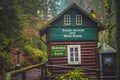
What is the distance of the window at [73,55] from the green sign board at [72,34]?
27.5 inches

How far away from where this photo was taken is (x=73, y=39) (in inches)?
845

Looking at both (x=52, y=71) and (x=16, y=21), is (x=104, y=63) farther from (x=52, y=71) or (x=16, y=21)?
(x=16, y=21)

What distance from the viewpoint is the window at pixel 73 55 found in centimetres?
2128

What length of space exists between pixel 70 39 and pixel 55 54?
1819mm

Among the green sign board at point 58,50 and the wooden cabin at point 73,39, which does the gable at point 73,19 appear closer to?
the wooden cabin at point 73,39

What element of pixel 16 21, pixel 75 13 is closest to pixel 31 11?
pixel 75 13

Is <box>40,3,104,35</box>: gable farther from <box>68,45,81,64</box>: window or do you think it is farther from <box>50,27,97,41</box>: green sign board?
<box>68,45,81,64</box>: window

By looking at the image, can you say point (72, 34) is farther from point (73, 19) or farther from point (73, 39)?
point (73, 19)

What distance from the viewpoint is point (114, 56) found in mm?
20281

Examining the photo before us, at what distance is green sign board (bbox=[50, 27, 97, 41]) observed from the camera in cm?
2134

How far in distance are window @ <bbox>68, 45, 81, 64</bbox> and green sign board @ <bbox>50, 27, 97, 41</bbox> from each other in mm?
699

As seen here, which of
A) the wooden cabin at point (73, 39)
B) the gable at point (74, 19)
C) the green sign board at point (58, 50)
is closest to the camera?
the green sign board at point (58, 50)

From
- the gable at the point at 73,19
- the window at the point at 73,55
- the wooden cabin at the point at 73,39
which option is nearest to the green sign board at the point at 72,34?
the wooden cabin at the point at 73,39

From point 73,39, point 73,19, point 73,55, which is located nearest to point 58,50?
point 73,55
